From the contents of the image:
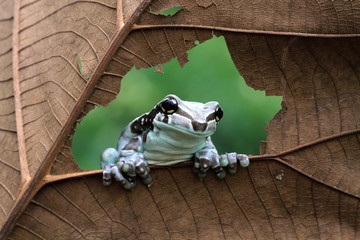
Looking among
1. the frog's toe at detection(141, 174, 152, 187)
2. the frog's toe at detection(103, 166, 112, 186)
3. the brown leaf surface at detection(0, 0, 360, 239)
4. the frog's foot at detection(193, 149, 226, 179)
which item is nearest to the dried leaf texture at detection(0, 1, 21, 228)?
the brown leaf surface at detection(0, 0, 360, 239)

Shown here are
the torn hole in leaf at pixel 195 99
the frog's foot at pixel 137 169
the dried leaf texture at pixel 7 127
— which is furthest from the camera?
the torn hole in leaf at pixel 195 99

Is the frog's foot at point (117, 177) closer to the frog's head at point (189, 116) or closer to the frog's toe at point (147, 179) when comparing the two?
the frog's toe at point (147, 179)

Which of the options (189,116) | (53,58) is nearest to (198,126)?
(189,116)

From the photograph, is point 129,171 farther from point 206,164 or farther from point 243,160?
point 243,160

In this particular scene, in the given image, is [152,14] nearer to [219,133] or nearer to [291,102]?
[291,102]

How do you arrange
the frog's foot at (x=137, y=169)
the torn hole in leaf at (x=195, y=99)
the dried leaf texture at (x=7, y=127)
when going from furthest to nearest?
1. the torn hole in leaf at (x=195, y=99)
2. the frog's foot at (x=137, y=169)
3. the dried leaf texture at (x=7, y=127)

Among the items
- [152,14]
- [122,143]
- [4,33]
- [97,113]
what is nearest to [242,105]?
[97,113]

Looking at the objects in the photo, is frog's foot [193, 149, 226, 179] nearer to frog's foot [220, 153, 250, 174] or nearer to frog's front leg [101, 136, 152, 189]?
frog's foot [220, 153, 250, 174]

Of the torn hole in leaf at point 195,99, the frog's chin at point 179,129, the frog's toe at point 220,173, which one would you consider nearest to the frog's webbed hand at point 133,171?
the frog's chin at point 179,129
